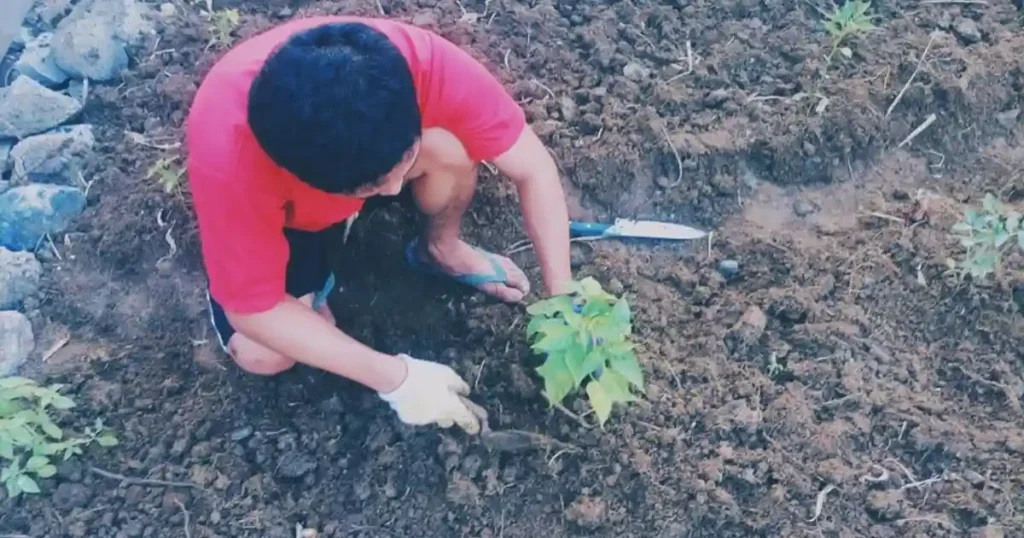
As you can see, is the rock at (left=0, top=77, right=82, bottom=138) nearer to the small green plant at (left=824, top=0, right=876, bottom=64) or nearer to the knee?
the knee

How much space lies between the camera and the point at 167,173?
2764mm

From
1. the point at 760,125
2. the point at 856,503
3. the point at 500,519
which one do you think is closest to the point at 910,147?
the point at 760,125

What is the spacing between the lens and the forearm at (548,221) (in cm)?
233

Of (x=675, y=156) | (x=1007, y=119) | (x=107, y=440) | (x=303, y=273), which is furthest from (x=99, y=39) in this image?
(x=1007, y=119)

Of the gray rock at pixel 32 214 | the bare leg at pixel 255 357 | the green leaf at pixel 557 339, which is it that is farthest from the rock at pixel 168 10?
the green leaf at pixel 557 339

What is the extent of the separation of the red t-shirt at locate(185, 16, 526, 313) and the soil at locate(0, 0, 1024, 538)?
57cm

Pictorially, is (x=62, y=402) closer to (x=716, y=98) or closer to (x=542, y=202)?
(x=542, y=202)

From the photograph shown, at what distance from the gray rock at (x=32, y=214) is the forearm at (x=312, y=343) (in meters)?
0.97

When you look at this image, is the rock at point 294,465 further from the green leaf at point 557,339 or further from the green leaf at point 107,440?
the green leaf at point 557,339

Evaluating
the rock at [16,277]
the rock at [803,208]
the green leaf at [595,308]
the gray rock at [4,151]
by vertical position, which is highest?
the green leaf at [595,308]

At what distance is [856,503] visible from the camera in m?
2.34

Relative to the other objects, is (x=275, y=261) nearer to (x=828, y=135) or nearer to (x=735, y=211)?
(x=735, y=211)

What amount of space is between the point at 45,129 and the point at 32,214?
0.37m

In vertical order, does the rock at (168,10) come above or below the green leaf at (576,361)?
below
